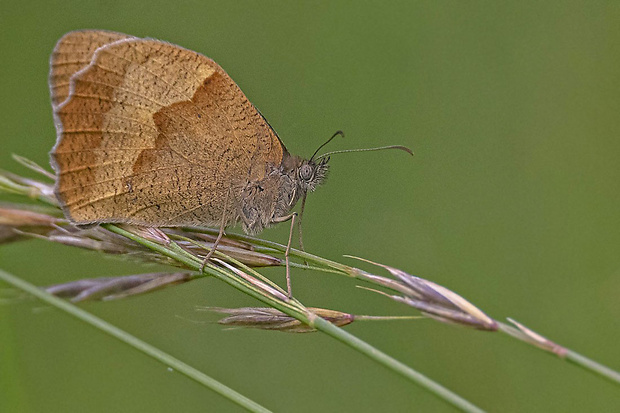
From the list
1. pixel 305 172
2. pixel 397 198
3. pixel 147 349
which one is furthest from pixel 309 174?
pixel 147 349

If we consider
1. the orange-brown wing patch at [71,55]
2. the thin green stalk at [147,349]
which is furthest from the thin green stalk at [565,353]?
the orange-brown wing patch at [71,55]

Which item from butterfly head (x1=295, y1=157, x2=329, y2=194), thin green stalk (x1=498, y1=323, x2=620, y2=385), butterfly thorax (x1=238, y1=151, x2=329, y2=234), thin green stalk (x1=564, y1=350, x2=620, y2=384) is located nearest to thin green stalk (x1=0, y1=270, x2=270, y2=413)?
thin green stalk (x1=498, y1=323, x2=620, y2=385)

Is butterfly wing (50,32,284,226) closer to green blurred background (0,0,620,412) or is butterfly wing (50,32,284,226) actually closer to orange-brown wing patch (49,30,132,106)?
orange-brown wing patch (49,30,132,106)

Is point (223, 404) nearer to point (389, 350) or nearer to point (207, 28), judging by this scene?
point (389, 350)

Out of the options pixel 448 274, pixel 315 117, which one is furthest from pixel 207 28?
pixel 448 274

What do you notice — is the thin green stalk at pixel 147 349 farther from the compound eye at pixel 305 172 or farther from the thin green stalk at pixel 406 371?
the compound eye at pixel 305 172

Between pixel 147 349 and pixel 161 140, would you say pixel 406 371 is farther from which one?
pixel 161 140

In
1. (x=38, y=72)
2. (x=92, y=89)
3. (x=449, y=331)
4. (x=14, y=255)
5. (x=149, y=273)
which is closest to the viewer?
(x=149, y=273)
